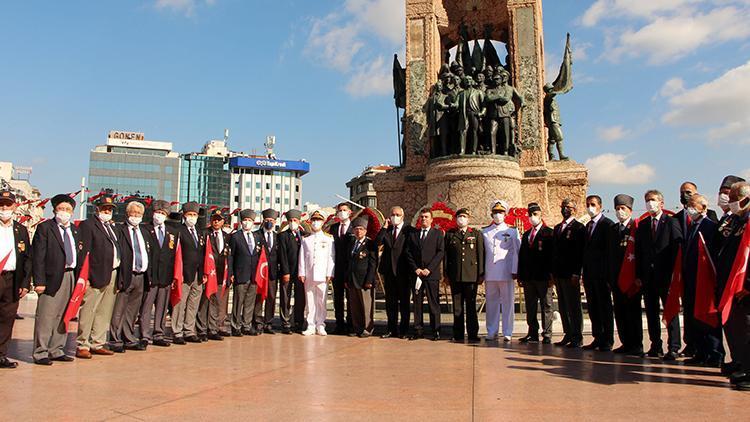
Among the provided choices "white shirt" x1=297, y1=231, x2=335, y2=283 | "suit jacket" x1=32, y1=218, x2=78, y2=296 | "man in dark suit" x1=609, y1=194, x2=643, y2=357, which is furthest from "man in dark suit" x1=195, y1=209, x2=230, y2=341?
"man in dark suit" x1=609, y1=194, x2=643, y2=357

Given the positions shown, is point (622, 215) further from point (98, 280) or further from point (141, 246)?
point (98, 280)

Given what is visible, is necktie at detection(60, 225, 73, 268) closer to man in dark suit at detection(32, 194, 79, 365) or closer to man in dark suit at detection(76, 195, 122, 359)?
man in dark suit at detection(32, 194, 79, 365)

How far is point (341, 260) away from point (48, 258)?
3.88 meters

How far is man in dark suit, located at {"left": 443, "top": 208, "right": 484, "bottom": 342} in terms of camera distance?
7.82m

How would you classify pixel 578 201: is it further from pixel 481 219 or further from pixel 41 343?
pixel 41 343

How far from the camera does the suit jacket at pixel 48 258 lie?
5.91 m

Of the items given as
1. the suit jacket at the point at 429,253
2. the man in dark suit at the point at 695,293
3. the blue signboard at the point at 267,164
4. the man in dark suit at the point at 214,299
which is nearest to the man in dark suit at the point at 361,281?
the suit jacket at the point at 429,253

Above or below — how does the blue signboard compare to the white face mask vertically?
above

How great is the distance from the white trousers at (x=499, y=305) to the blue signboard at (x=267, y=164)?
96.1 metres

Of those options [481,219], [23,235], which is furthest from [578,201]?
[23,235]

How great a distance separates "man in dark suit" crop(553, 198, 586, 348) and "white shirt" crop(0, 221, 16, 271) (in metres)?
5.98

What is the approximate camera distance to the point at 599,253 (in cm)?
702

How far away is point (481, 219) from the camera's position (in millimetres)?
12234

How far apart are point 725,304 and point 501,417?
91.2 inches
